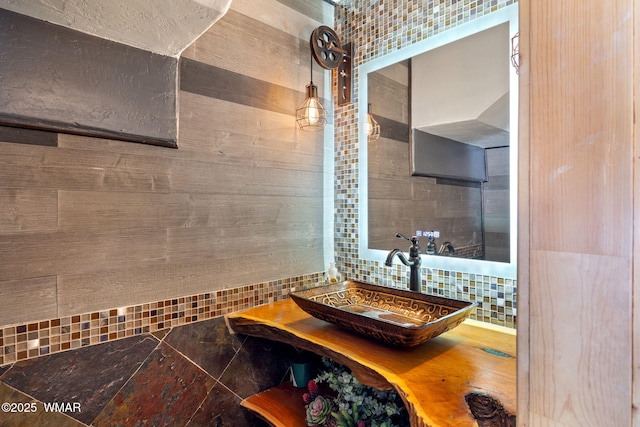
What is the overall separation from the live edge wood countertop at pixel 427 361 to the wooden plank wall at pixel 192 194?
0.37 metres

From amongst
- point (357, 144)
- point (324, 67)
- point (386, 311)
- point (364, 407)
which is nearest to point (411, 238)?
point (386, 311)

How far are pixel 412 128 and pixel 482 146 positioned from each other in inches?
14.1

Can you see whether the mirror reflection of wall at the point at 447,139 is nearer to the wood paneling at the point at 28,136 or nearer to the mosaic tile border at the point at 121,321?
the mosaic tile border at the point at 121,321

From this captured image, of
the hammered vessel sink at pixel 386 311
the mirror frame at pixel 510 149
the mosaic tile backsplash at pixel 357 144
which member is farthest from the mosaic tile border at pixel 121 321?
the mirror frame at pixel 510 149

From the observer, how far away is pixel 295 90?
178 cm

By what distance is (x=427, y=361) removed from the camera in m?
1.08

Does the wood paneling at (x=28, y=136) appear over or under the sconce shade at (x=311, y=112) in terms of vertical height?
under

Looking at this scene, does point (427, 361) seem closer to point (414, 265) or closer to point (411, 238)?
point (414, 265)

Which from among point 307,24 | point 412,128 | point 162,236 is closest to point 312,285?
point 162,236

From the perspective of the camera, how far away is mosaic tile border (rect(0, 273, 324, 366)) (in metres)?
1.08

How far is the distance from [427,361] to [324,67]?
→ 1440 millimetres

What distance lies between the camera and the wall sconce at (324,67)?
1.76 metres

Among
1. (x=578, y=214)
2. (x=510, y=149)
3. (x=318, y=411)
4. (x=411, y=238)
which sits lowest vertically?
(x=318, y=411)

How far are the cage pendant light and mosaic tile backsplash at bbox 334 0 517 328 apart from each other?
15cm
